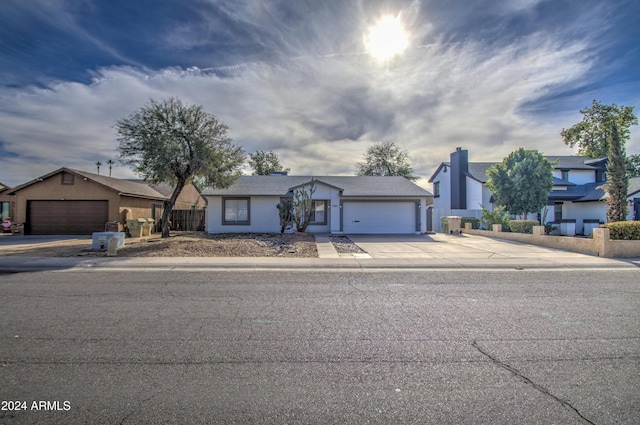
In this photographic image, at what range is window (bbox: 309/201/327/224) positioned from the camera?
77.8 feet

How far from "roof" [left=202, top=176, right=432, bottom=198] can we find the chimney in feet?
26.1

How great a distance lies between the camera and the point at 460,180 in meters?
31.9

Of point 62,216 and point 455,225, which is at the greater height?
point 62,216

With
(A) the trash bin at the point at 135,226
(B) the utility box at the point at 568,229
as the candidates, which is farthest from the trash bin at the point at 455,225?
(A) the trash bin at the point at 135,226

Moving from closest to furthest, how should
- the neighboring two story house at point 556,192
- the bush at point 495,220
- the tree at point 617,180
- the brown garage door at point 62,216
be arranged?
the tree at point 617,180, the bush at point 495,220, the brown garage door at point 62,216, the neighboring two story house at point 556,192

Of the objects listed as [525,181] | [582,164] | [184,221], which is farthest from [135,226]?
[582,164]

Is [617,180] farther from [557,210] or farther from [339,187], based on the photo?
[339,187]

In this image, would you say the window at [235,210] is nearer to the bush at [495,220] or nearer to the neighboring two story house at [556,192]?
the neighboring two story house at [556,192]

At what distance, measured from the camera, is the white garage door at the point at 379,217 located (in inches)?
931

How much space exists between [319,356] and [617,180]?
2048 centimetres

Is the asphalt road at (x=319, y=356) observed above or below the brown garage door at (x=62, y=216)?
below

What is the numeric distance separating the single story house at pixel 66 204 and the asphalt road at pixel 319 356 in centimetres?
1708

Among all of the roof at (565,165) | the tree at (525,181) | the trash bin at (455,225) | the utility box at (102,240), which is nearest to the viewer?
the utility box at (102,240)

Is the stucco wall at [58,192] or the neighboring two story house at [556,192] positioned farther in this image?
the neighboring two story house at [556,192]
